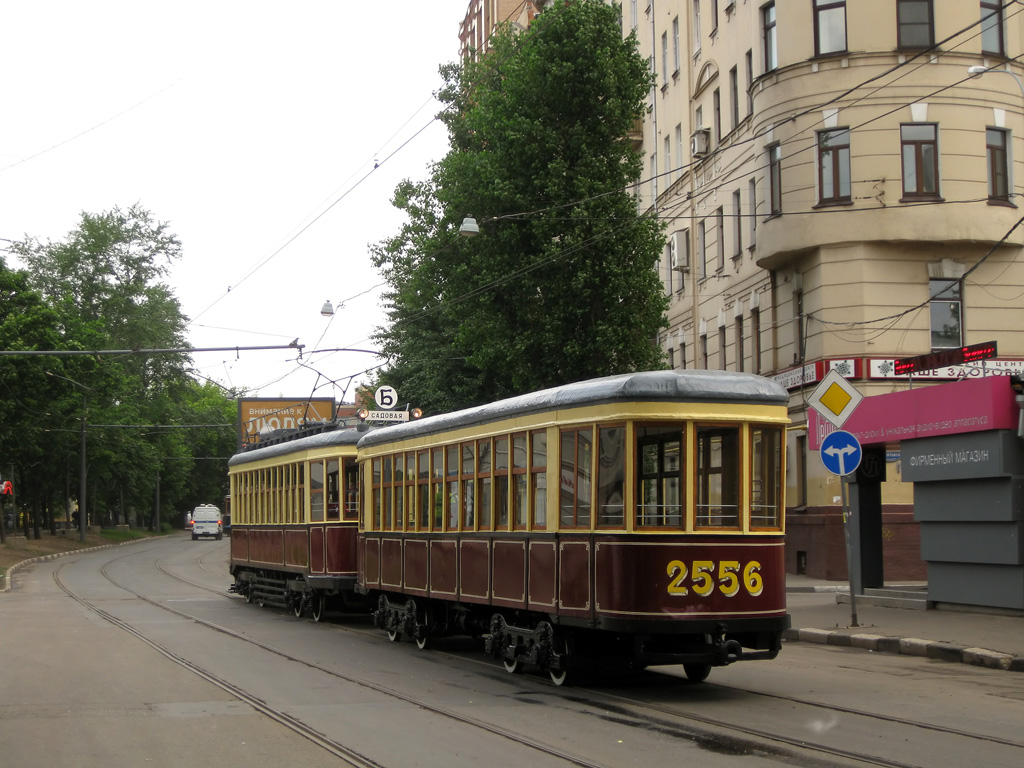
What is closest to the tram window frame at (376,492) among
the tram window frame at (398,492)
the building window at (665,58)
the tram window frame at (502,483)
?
the tram window frame at (398,492)

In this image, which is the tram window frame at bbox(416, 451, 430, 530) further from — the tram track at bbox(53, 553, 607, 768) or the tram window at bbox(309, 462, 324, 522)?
the tram window at bbox(309, 462, 324, 522)

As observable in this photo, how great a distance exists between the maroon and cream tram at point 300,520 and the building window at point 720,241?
48.1ft

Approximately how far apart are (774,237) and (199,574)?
22049mm

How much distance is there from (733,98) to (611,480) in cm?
2514

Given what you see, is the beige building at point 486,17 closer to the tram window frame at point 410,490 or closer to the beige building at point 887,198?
the beige building at point 887,198

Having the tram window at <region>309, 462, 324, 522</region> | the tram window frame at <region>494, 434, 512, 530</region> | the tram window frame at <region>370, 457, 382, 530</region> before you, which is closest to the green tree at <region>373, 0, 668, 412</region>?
the tram window at <region>309, 462, 324, 522</region>

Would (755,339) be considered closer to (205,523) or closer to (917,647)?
(917,647)

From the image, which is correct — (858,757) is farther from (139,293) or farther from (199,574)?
(139,293)

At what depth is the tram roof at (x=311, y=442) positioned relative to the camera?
21.5m

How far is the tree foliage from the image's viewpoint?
177 feet

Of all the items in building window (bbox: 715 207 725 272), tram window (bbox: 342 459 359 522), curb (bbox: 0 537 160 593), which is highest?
building window (bbox: 715 207 725 272)

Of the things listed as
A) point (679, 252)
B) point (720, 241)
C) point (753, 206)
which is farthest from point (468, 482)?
point (679, 252)

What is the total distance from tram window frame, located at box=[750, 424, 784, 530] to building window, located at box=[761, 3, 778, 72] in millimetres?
20390

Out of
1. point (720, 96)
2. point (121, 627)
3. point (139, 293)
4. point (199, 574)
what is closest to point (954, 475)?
point (121, 627)
